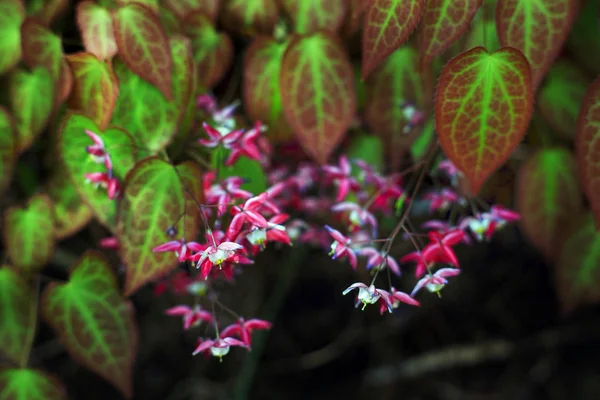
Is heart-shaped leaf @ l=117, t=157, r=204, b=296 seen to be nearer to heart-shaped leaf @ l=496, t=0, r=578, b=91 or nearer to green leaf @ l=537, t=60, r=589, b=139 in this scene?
heart-shaped leaf @ l=496, t=0, r=578, b=91

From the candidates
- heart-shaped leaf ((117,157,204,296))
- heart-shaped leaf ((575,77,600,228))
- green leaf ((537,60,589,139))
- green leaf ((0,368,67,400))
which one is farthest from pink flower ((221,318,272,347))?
green leaf ((537,60,589,139))

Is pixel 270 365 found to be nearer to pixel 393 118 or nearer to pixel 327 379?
pixel 327 379

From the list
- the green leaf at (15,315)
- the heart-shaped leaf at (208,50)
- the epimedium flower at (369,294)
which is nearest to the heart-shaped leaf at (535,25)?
the epimedium flower at (369,294)

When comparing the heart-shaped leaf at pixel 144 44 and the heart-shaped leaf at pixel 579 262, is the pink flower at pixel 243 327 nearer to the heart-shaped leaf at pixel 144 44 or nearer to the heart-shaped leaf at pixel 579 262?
the heart-shaped leaf at pixel 144 44

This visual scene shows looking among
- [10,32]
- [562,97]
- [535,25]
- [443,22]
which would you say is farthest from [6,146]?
[562,97]

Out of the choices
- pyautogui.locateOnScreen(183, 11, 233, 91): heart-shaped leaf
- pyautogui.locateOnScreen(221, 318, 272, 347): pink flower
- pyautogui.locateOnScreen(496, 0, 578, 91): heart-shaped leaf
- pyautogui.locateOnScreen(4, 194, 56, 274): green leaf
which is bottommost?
pyautogui.locateOnScreen(221, 318, 272, 347): pink flower

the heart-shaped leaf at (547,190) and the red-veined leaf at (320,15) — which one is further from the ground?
the red-veined leaf at (320,15)
